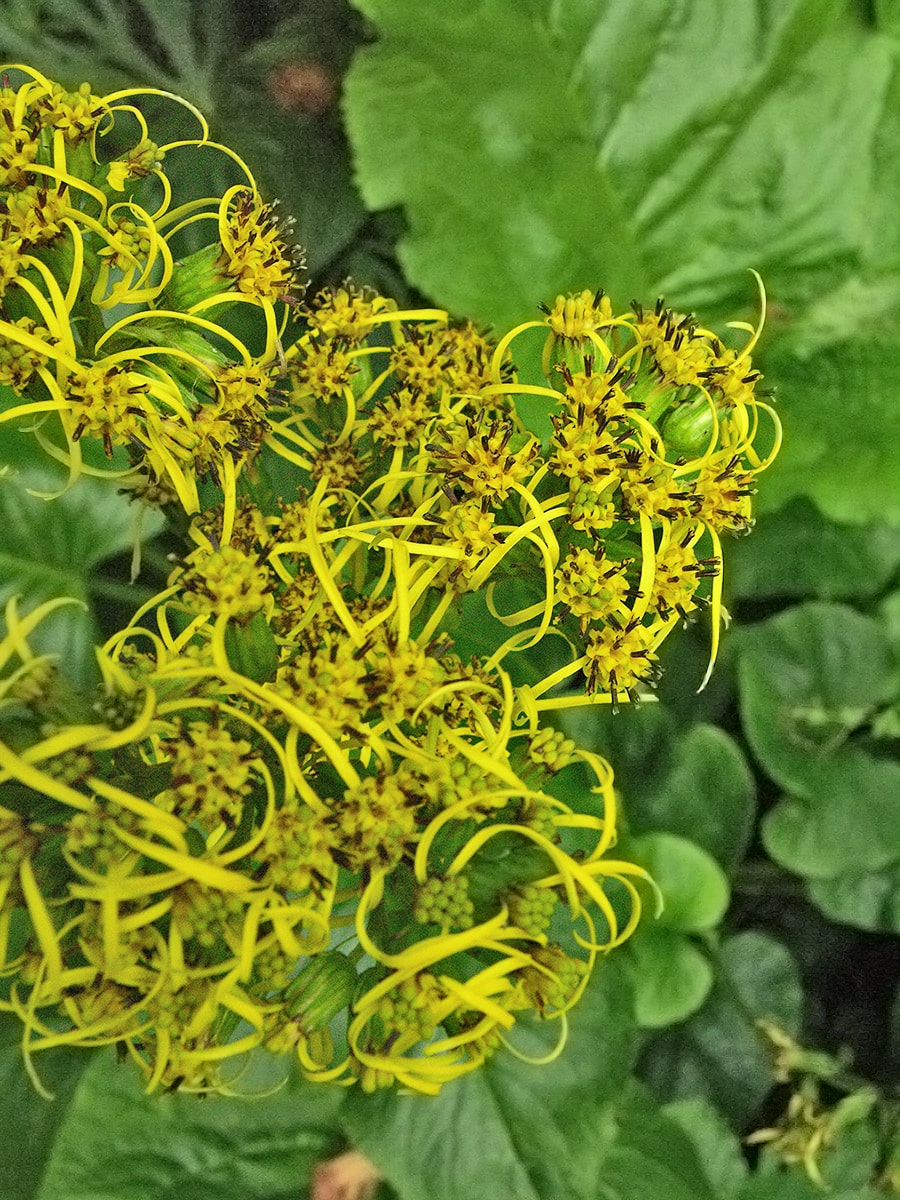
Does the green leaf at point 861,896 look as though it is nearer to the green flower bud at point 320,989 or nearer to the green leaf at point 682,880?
the green leaf at point 682,880

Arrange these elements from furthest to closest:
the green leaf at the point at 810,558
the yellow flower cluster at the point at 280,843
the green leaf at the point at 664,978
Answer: the green leaf at the point at 810,558
the green leaf at the point at 664,978
the yellow flower cluster at the point at 280,843

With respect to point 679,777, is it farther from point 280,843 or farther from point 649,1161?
point 280,843

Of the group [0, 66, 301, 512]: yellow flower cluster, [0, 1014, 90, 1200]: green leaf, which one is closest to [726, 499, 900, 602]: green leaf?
[0, 66, 301, 512]: yellow flower cluster

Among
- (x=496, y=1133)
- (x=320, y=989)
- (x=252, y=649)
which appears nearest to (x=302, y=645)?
(x=252, y=649)

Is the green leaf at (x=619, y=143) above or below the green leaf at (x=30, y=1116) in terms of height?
above

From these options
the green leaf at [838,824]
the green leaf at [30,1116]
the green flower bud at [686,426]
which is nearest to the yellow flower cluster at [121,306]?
the green flower bud at [686,426]

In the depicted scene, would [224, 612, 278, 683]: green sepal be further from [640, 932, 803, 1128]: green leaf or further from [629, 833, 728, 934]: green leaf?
[640, 932, 803, 1128]: green leaf

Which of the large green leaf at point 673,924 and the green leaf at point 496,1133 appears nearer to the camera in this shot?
the green leaf at point 496,1133
